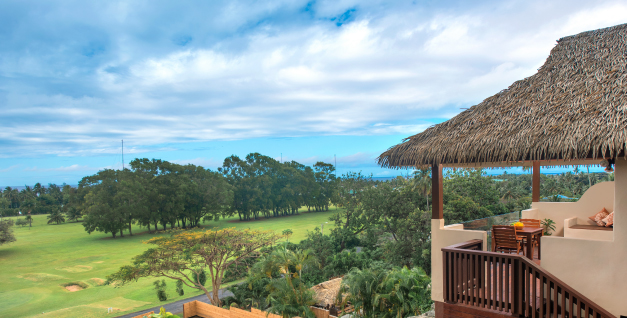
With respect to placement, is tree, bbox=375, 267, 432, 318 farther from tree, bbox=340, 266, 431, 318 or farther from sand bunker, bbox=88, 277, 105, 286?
sand bunker, bbox=88, 277, 105, 286

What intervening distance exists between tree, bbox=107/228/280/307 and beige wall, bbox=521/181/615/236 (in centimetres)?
1900

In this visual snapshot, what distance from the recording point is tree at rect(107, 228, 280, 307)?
877 inches

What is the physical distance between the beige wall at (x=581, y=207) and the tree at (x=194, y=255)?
18996 millimetres

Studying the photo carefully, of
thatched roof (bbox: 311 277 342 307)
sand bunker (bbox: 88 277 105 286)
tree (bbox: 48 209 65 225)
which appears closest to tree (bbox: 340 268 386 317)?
thatched roof (bbox: 311 277 342 307)

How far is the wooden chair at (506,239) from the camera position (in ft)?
18.4

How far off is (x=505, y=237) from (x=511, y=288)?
5.10 feet

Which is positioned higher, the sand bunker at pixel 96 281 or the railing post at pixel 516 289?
the railing post at pixel 516 289

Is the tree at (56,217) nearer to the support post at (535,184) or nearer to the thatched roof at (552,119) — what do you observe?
the thatched roof at (552,119)

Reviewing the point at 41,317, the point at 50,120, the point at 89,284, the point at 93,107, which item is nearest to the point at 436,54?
the point at 41,317

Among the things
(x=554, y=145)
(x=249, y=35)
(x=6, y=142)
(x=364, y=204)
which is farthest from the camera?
(x=6, y=142)

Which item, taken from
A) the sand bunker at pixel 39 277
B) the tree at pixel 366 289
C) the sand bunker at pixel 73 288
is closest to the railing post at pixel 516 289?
the tree at pixel 366 289

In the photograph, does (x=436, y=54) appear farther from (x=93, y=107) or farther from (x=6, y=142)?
(x=6, y=142)

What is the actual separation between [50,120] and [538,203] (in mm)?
84546

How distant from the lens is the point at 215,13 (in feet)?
84.0
